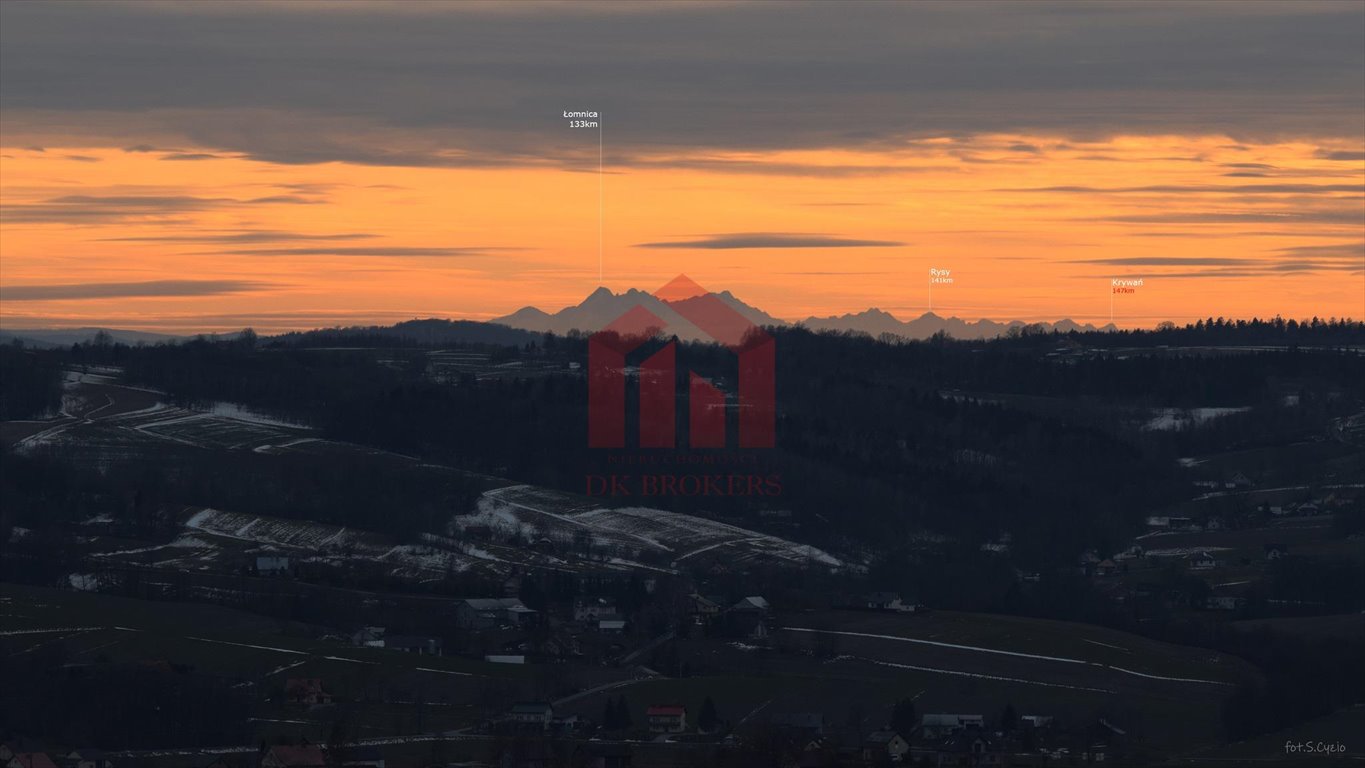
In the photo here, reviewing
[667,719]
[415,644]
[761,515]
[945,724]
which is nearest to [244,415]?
[761,515]

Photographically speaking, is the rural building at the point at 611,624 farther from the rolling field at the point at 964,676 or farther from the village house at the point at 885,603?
the village house at the point at 885,603

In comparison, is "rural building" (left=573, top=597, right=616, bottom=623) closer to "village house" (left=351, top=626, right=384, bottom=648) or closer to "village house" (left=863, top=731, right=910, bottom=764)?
"village house" (left=351, top=626, right=384, bottom=648)

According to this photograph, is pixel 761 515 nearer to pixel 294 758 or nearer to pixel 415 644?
pixel 415 644

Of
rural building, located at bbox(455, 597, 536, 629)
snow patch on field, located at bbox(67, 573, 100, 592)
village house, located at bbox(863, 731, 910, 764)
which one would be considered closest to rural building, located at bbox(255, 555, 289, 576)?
snow patch on field, located at bbox(67, 573, 100, 592)

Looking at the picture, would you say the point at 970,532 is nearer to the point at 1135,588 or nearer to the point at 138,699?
Result: the point at 1135,588

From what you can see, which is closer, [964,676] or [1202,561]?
[964,676]

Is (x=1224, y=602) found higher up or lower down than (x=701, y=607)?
lower down
